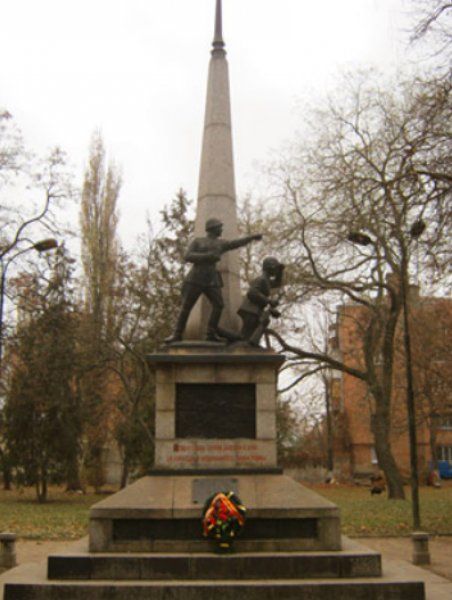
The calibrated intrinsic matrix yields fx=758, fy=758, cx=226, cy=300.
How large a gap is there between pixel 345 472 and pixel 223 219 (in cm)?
4032

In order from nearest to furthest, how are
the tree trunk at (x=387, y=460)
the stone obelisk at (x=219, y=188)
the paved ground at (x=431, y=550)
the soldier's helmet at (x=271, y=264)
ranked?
1. the soldier's helmet at (x=271, y=264)
2. the paved ground at (x=431, y=550)
3. the stone obelisk at (x=219, y=188)
4. the tree trunk at (x=387, y=460)

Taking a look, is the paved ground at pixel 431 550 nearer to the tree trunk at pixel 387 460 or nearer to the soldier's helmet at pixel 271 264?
the soldier's helmet at pixel 271 264

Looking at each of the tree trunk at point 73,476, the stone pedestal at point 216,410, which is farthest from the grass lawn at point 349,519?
the stone pedestal at point 216,410

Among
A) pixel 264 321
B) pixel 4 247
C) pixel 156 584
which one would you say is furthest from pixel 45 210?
pixel 156 584

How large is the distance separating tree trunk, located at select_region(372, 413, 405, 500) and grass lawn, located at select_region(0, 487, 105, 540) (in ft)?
33.6

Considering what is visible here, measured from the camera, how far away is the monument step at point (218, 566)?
27.7ft

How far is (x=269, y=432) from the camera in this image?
10.2 meters

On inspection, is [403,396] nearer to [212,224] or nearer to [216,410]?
[212,224]

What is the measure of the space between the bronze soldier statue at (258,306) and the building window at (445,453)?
43.8m

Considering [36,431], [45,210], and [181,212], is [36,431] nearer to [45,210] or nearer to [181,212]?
[45,210]

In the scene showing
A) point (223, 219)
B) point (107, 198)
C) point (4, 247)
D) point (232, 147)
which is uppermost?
point (107, 198)

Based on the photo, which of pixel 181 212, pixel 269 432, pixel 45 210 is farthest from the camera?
pixel 181 212

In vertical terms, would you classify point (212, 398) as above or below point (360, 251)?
below

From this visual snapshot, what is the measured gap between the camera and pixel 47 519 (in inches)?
779
